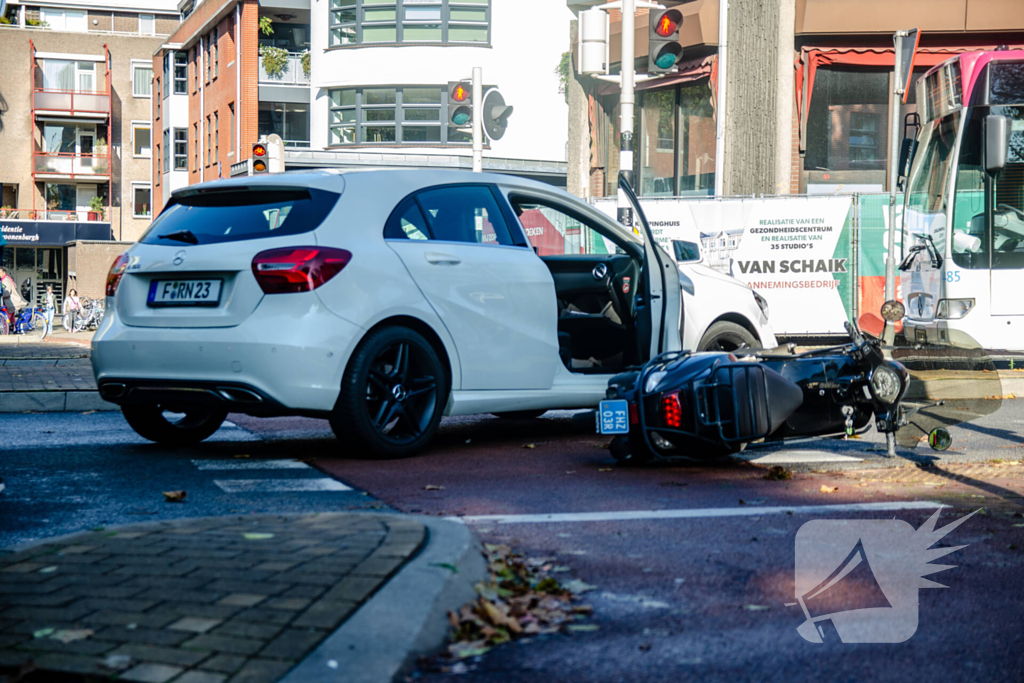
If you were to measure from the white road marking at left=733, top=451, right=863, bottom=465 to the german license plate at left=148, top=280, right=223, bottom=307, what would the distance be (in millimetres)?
3223

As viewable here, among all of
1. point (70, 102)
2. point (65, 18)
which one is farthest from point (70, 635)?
point (65, 18)

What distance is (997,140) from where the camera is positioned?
12.3 meters

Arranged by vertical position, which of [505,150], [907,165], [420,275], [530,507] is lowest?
[530,507]

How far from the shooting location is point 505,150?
37.7 metres

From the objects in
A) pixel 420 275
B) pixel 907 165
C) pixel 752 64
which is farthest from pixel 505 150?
pixel 420 275

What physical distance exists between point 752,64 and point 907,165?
7330 millimetres

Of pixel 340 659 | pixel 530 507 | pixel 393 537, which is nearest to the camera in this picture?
pixel 340 659

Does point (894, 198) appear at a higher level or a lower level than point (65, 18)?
lower

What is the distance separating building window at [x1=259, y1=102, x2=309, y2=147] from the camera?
42312 millimetres

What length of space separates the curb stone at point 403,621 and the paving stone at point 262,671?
0.03 m

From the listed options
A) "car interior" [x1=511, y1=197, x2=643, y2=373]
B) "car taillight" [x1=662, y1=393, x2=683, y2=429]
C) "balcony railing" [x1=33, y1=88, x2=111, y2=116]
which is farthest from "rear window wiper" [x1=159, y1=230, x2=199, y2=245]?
"balcony railing" [x1=33, y1=88, x2=111, y2=116]

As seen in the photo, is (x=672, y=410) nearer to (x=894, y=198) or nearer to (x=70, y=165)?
(x=894, y=198)

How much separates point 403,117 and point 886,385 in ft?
103

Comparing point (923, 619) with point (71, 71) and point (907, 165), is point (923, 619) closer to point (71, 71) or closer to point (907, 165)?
point (907, 165)
